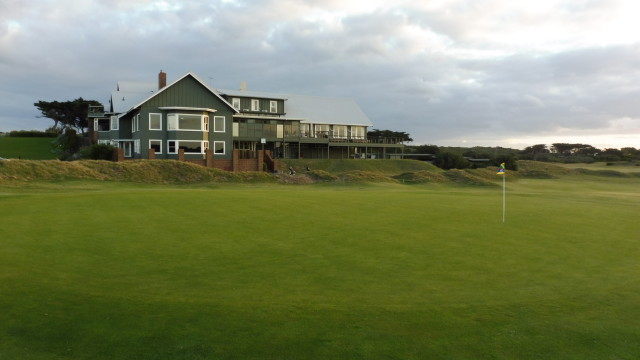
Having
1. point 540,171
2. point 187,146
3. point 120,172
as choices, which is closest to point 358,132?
point 540,171

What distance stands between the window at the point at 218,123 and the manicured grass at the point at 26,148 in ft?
81.3

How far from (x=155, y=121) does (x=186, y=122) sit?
2.98m

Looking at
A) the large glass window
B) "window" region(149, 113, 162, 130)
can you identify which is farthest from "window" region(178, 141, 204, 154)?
the large glass window

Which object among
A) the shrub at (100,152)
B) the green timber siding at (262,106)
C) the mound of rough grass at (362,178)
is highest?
the green timber siding at (262,106)

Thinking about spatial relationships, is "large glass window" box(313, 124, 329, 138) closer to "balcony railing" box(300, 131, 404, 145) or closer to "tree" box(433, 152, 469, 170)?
"balcony railing" box(300, 131, 404, 145)

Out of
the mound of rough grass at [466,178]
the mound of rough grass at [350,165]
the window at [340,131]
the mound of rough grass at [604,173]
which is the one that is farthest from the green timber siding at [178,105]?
the mound of rough grass at [604,173]

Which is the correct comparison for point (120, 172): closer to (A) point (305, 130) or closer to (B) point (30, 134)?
(A) point (305, 130)

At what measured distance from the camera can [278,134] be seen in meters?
60.6

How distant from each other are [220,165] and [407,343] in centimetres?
4160

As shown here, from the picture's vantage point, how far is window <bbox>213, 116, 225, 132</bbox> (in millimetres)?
51781

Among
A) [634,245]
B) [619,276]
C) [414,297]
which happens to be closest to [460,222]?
[634,245]

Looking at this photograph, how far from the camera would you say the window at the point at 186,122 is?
4900cm

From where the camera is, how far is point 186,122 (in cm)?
4941

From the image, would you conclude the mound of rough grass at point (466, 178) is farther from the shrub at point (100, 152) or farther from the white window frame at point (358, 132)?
the shrub at point (100, 152)
